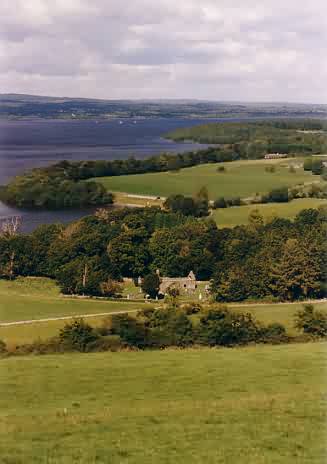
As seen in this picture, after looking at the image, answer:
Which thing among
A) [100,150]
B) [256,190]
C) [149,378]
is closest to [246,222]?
[256,190]

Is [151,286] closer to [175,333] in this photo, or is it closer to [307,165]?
[175,333]

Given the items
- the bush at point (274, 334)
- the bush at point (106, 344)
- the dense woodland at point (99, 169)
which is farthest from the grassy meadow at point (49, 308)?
the dense woodland at point (99, 169)

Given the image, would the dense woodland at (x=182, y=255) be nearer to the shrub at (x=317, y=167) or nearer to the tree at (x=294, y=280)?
the tree at (x=294, y=280)

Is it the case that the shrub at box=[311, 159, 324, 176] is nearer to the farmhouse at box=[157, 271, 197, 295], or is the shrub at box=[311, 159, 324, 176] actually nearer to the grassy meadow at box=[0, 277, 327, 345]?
the farmhouse at box=[157, 271, 197, 295]

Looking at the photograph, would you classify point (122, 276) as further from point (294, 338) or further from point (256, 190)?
point (256, 190)

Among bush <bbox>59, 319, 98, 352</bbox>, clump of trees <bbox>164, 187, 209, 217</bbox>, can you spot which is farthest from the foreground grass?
clump of trees <bbox>164, 187, 209, 217</bbox>

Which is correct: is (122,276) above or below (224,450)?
below
